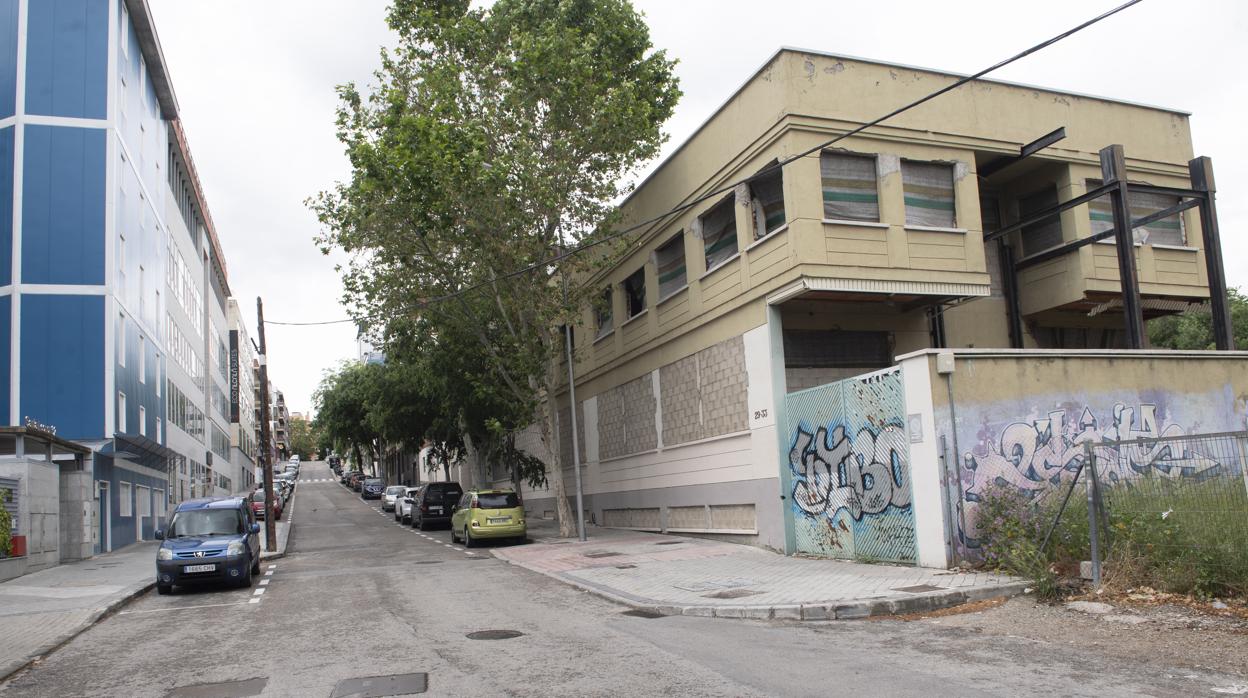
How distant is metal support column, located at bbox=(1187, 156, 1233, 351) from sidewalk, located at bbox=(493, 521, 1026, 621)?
31.2 feet

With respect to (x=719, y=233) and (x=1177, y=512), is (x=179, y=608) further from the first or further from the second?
(x=1177, y=512)

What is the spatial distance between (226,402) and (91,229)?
45902 millimetres

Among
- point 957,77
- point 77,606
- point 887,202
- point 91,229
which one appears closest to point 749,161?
point 887,202

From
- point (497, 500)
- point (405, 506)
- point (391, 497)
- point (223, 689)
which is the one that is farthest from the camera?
point (391, 497)

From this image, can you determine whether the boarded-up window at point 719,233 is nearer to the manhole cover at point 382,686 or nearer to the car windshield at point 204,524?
the car windshield at point 204,524

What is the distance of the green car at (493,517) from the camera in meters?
24.2

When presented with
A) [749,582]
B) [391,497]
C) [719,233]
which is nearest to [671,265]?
[719,233]

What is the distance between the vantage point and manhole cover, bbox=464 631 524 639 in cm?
1002

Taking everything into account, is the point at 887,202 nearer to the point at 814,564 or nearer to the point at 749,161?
the point at 749,161

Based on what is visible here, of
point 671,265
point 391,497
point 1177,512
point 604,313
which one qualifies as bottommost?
point 391,497

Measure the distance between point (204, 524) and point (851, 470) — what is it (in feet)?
39.2

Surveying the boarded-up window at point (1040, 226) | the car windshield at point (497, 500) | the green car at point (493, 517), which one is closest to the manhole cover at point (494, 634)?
the green car at point (493, 517)

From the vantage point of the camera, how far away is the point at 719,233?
70.0ft

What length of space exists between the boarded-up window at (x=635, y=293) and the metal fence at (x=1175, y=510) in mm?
16016
